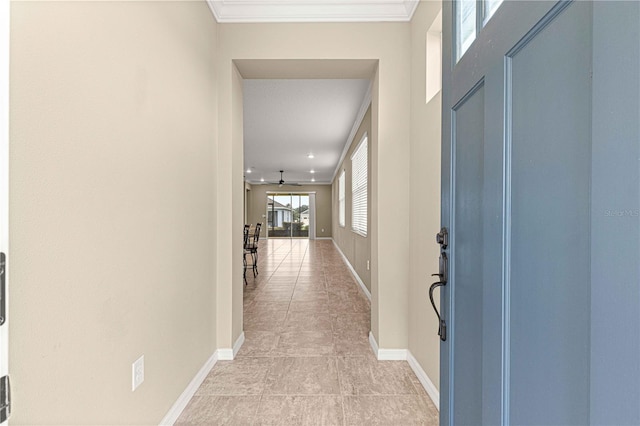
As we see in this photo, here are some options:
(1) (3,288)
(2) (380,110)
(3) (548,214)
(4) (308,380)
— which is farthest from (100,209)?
(2) (380,110)

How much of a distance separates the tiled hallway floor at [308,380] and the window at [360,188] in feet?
5.77

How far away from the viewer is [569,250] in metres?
0.55

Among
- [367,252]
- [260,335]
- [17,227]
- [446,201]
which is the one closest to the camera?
[17,227]

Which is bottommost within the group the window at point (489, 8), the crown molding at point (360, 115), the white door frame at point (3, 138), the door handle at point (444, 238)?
the door handle at point (444, 238)

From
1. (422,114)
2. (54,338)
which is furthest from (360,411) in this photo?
(422,114)

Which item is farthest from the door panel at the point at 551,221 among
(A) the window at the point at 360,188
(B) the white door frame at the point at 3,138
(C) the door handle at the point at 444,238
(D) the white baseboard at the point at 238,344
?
(A) the window at the point at 360,188

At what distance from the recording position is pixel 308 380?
207 cm

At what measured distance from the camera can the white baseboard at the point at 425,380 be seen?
1810mm

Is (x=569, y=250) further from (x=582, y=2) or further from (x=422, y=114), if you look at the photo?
(x=422, y=114)

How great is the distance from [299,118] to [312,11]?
98.0 inches

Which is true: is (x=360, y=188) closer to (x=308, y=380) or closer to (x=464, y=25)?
(x=308, y=380)

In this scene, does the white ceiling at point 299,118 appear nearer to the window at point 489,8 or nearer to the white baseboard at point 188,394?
the window at point 489,8

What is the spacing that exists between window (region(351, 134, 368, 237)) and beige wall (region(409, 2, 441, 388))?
7.08ft

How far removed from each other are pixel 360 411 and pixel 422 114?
78.9 inches
